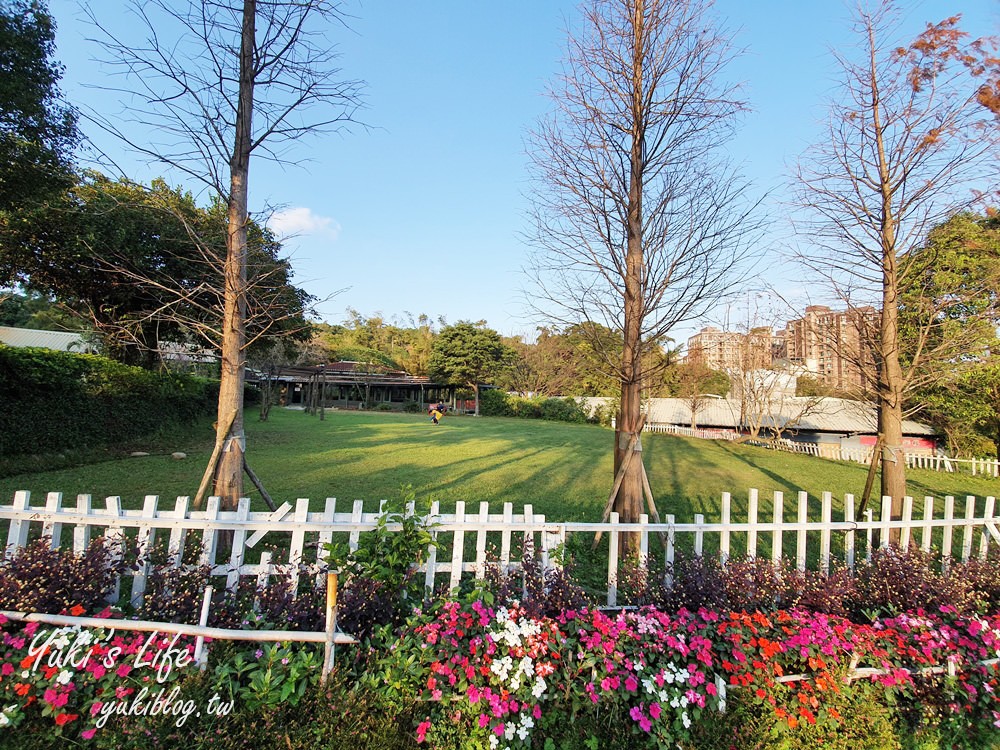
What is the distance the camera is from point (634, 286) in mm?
4336

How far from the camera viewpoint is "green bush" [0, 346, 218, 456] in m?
7.26

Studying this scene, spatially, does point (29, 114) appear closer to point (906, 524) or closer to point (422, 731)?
point (422, 731)

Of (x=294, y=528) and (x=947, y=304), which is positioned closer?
(x=294, y=528)

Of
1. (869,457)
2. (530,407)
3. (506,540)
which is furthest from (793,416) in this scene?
(506,540)

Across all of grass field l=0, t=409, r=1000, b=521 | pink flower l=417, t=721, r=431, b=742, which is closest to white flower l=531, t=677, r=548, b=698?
pink flower l=417, t=721, r=431, b=742

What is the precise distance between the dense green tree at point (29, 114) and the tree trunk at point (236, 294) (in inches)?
151

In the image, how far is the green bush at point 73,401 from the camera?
7.26 meters

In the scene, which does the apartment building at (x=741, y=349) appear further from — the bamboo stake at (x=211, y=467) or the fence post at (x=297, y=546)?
the fence post at (x=297, y=546)

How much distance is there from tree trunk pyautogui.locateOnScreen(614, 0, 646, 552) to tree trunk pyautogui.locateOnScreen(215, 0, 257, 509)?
350 centimetres

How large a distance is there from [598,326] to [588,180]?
144 cm

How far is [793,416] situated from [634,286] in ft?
66.4

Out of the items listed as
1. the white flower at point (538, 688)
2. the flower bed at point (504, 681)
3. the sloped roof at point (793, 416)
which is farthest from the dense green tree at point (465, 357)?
the white flower at point (538, 688)

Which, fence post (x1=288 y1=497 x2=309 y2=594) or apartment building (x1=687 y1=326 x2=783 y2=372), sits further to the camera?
apartment building (x1=687 y1=326 x2=783 y2=372)

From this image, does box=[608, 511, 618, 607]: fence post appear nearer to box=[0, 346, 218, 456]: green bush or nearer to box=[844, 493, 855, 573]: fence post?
box=[844, 493, 855, 573]: fence post
